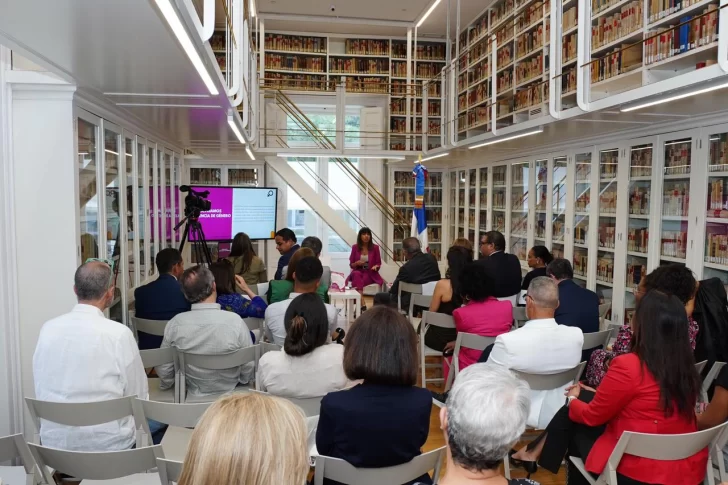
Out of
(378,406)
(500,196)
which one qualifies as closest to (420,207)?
(500,196)

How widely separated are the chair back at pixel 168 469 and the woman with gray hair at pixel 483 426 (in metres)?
0.88

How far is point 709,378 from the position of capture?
3.19 m

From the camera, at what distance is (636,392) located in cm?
238

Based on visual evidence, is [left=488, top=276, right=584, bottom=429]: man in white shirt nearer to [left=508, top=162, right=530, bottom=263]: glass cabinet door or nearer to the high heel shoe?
the high heel shoe

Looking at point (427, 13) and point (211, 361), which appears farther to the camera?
point (427, 13)

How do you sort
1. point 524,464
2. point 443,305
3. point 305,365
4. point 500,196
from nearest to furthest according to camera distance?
1. point 305,365
2. point 524,464
3. point 443,305
4. point 500,196

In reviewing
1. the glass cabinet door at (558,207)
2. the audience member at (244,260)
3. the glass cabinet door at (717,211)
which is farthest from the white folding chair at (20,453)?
the glass cabinet door at (558,207)

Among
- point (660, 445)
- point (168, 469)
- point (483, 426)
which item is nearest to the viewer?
point (483, 426)

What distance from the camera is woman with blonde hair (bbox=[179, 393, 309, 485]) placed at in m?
1.11

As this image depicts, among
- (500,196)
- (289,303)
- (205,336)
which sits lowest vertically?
(205,336)

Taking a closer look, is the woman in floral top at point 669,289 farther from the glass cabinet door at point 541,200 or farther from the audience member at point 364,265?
the audience member at point 364,265

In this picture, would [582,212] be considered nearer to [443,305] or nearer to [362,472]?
[443,305]

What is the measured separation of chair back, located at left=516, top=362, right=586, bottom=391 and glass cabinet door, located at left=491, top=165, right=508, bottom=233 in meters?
5.94

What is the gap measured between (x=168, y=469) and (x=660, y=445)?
1.84 metres
